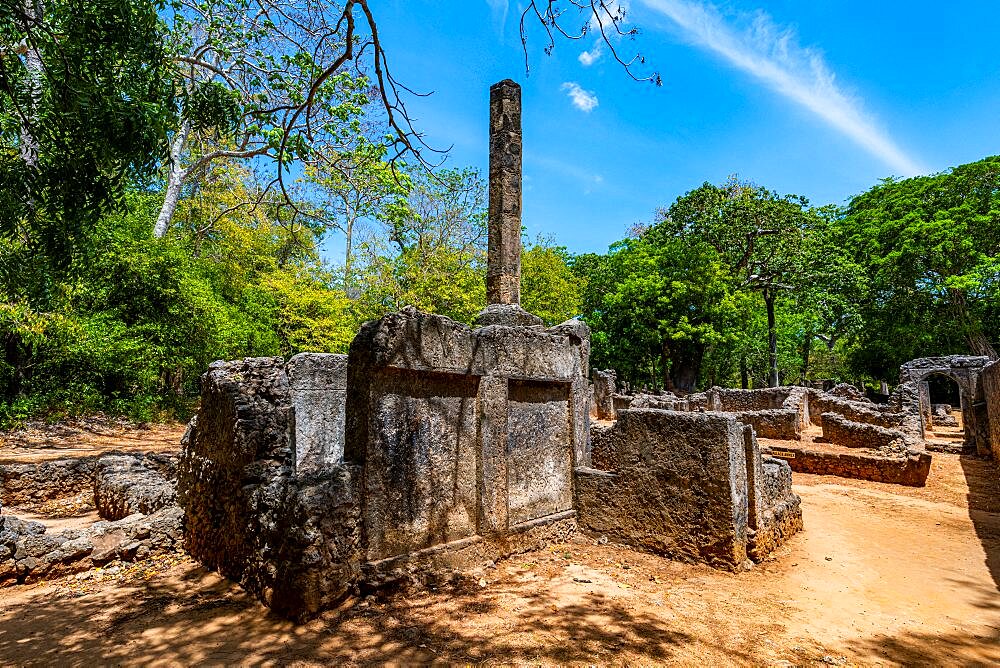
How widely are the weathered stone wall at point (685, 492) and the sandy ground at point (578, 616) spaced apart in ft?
0.74

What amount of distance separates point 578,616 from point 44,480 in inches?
375

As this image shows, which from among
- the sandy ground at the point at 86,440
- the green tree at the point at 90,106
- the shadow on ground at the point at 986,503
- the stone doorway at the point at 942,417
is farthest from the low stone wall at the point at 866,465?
the sandy ground at the point at 86,440

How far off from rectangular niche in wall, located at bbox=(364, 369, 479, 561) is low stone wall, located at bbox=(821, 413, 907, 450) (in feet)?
37.3

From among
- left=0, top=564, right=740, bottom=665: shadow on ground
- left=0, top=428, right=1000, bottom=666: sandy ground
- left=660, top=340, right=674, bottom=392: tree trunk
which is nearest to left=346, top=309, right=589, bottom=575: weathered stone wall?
left=0, top=428, right=1000, bottom=666: sandy ground

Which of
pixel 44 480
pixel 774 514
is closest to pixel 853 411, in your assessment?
pixel 774 514

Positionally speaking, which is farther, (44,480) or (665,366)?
(665,366)

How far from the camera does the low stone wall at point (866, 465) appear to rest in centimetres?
915

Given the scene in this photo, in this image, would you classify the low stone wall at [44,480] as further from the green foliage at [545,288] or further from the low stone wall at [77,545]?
the green foliage at [545,288]

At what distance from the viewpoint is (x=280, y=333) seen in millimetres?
19812

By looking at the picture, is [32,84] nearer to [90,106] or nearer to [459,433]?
[90,106]

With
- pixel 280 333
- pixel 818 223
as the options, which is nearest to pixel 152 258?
pixel 280 333

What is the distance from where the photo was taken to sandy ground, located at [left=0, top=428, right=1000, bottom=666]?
3355mm

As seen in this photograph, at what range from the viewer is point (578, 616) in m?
3.98

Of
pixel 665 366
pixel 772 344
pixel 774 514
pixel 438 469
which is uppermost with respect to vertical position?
pixel 772 344
